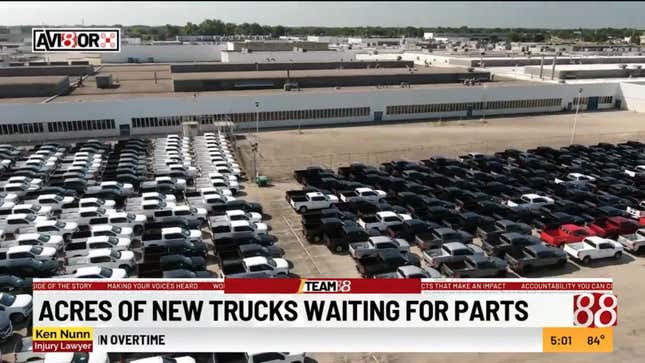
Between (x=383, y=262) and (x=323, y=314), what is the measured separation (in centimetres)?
1070

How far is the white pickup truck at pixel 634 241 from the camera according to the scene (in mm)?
27391

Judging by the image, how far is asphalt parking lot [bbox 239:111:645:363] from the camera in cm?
1903

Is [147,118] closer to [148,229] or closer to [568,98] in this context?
[148,229]

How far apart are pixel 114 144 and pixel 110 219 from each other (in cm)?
2269

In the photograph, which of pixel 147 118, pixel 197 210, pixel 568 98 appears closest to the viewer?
pixel 197 210

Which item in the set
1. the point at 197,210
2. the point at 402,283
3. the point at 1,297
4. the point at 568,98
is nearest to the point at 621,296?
the point at 402,283

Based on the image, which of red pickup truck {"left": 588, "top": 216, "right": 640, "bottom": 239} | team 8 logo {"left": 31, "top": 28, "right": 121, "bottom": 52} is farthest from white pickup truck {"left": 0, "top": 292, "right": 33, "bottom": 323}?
team 8 logo {"left": 31, "top": 28, "right": 121, "bottom": 52}

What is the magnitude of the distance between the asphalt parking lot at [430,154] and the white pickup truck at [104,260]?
8.29 m

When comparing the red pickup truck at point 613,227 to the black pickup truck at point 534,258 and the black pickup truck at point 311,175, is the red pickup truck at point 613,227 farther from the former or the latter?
the black pickup truck at point 311,175

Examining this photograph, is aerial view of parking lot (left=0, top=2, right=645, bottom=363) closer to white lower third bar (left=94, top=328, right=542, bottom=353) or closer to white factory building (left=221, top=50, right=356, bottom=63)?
white lower third bar (left=94, top=328, right=542, bottom=353)

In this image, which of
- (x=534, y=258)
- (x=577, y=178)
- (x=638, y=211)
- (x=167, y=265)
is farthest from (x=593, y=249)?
(x=167, y=265)

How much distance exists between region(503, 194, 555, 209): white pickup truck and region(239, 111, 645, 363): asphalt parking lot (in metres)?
7.36

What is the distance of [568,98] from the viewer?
2800 inches

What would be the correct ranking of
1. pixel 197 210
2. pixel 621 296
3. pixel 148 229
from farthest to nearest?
1. pixel 197 210
2. pixel 148 229
3. pixel 621 296
